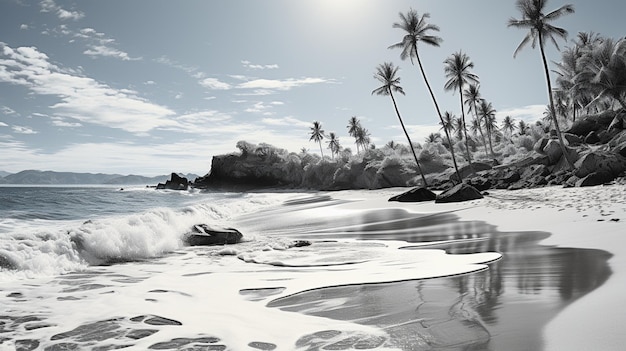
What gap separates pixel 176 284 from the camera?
18.6 feet

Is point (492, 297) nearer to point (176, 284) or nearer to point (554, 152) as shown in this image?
point (176, 284)

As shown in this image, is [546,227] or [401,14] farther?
[401,14]

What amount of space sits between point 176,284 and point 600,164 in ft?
72.8

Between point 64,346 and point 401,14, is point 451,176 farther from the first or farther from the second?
point 64,346

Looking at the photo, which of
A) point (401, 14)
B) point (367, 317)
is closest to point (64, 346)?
point (367, 317)

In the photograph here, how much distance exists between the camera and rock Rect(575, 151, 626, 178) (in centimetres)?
1941

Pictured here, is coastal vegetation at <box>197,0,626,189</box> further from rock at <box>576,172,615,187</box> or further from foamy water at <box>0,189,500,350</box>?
foamy water at <box>0,189,500,350</box>

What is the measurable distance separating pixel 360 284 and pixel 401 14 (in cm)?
2770

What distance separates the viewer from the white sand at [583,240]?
276 cm

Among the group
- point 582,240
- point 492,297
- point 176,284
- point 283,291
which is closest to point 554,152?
point 582,240

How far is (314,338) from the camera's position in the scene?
3252 millimetres

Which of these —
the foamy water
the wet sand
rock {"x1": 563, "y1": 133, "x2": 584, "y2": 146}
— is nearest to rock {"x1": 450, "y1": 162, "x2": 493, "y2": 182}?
rock {"x1": 563, "y1": 133, "x2": 584, "y2": 146}

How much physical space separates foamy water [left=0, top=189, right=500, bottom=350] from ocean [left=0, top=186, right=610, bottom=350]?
2cm

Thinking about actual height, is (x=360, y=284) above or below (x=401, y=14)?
below
